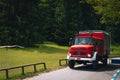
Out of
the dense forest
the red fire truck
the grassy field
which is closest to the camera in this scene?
the grassy field

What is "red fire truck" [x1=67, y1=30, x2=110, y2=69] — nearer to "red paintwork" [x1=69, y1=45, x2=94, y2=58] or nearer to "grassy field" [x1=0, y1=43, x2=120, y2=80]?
"red paintwork" [x1=69, y1=45, x2=94, y2=58]

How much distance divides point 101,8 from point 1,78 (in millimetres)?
26172

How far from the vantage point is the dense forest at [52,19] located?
4778 cm

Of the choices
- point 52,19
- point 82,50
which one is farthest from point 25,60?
point 52,19

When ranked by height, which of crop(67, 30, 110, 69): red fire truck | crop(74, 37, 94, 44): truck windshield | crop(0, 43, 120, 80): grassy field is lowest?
crop(0, 43, 120, 80): grassy field

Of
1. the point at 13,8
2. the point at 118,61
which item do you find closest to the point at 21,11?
the point at 13,8

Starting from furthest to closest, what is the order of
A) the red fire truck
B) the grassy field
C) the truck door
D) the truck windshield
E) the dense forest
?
the dense forest, the truck door, the truck windshield, the red fire truck, the grassy field

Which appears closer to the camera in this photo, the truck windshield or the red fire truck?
the red fire truck

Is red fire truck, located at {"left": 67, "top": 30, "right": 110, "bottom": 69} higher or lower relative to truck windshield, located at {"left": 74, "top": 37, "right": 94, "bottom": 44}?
lower

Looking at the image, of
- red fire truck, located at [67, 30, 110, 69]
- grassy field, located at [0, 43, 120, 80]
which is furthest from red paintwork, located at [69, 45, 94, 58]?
grassy field, located at [0, 43, 120, 80]

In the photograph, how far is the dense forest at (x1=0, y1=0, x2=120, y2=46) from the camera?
4778cm

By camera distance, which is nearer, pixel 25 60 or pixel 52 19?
pixel 25 60

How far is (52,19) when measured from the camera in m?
86.8

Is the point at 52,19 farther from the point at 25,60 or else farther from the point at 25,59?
the point at 25,60
